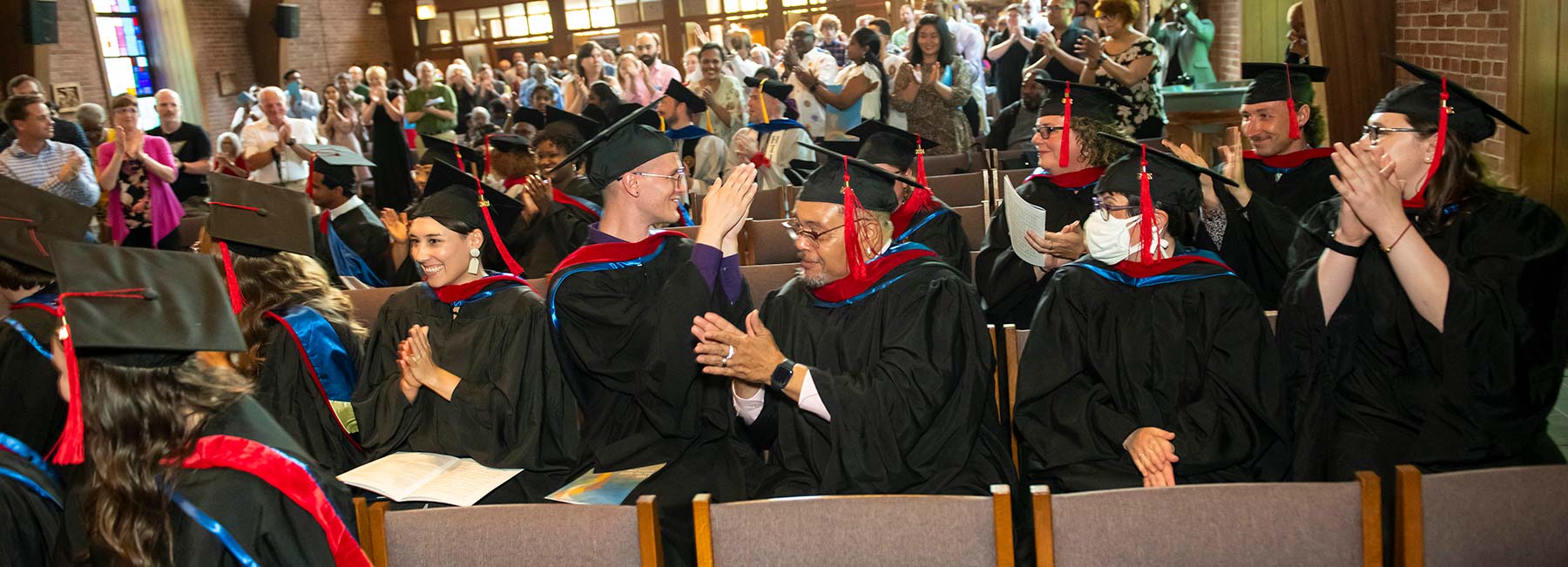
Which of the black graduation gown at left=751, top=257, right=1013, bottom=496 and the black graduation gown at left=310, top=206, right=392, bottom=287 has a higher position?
the black graduation gown at left=310, top=206, right=392, bottom=287

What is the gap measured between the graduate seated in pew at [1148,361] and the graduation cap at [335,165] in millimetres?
4010

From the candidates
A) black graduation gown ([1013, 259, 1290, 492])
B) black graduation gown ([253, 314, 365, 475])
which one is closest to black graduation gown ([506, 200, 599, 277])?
black graduation gown ([253, 314, 365, 475])

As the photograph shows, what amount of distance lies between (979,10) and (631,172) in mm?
16841

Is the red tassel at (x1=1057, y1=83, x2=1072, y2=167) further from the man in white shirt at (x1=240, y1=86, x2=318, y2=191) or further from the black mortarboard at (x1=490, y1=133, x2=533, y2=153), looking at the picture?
the man in white shirt at (x1=240, y1=86, x2=318, y2=191)

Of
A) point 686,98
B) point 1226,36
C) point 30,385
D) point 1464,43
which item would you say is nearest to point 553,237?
point 686,98

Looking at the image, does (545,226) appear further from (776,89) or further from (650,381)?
(776,89)

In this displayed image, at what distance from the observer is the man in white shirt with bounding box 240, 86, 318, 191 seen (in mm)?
9289

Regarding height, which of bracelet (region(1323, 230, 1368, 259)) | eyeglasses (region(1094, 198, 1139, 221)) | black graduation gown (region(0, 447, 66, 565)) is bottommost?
black graduation gown (region(0, 447, 66, 565))

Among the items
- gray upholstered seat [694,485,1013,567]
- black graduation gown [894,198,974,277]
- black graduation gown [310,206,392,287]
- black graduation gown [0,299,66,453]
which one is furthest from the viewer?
black graduation gown [310,206,392,287]

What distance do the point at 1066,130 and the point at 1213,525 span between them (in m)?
2.58

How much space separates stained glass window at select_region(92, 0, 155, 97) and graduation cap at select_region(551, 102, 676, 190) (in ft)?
47.7

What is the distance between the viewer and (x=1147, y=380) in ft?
10.6

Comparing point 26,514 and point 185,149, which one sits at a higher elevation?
point 185,149

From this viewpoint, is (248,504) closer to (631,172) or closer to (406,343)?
(406,343)
